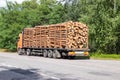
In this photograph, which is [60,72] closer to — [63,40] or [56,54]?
[63,40]

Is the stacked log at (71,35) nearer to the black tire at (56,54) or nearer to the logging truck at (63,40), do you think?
the logging truck at (63,40)

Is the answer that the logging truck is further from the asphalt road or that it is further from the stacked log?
the asphalt road

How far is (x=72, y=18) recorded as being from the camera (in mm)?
58844

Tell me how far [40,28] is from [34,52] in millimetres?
3255

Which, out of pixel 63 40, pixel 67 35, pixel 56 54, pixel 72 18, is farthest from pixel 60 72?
pixel 72 18

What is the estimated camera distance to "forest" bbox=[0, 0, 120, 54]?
42.7 m

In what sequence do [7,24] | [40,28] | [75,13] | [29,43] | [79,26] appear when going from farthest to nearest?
[7,24]
[75,13]
[29,43]
[40,28]
[79,26]

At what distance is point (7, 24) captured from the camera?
201 feet

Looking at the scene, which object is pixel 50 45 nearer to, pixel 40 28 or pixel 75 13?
pixel 40 28

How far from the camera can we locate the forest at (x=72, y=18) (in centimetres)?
4266

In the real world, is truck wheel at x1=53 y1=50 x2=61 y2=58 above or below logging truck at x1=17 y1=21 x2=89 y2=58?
below

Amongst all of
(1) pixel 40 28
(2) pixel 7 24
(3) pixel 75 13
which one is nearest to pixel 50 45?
(1) pixel 40 28

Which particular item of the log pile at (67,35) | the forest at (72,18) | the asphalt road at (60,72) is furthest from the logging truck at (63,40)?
the asphalt road at (60,72)

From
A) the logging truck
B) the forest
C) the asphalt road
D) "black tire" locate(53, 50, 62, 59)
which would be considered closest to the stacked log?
the logging truck
